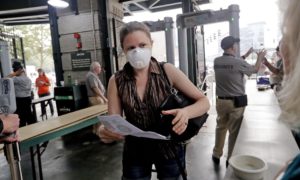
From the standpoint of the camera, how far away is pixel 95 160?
3738mm

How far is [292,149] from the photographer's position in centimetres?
170

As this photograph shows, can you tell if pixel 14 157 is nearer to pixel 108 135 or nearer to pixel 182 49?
pixel 108 135

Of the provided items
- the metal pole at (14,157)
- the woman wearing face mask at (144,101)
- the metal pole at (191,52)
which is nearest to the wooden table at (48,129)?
the metal pole at (14,157)

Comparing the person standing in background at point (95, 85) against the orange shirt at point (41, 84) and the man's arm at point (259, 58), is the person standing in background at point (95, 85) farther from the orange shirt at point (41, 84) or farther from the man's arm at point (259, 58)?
the orange shirt at point (41, 84)

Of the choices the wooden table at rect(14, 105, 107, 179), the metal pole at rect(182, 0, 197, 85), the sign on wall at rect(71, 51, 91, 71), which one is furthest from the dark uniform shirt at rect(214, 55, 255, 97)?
the metal pole at rect(182, 0, 197, 85)

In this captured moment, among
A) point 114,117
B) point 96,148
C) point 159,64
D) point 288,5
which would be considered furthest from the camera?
point 96,148

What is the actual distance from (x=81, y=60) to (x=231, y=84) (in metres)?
3.24

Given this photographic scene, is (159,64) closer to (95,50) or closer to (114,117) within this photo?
(114,117)

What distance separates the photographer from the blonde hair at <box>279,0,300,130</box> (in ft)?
1.46

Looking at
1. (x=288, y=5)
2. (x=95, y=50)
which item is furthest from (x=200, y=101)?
(x=95, y=50)

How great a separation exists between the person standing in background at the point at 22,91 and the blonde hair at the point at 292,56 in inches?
210

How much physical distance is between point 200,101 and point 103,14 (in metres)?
4.15

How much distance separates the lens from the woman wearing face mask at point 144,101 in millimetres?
1249

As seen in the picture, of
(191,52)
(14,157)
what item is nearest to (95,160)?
(14,157)
